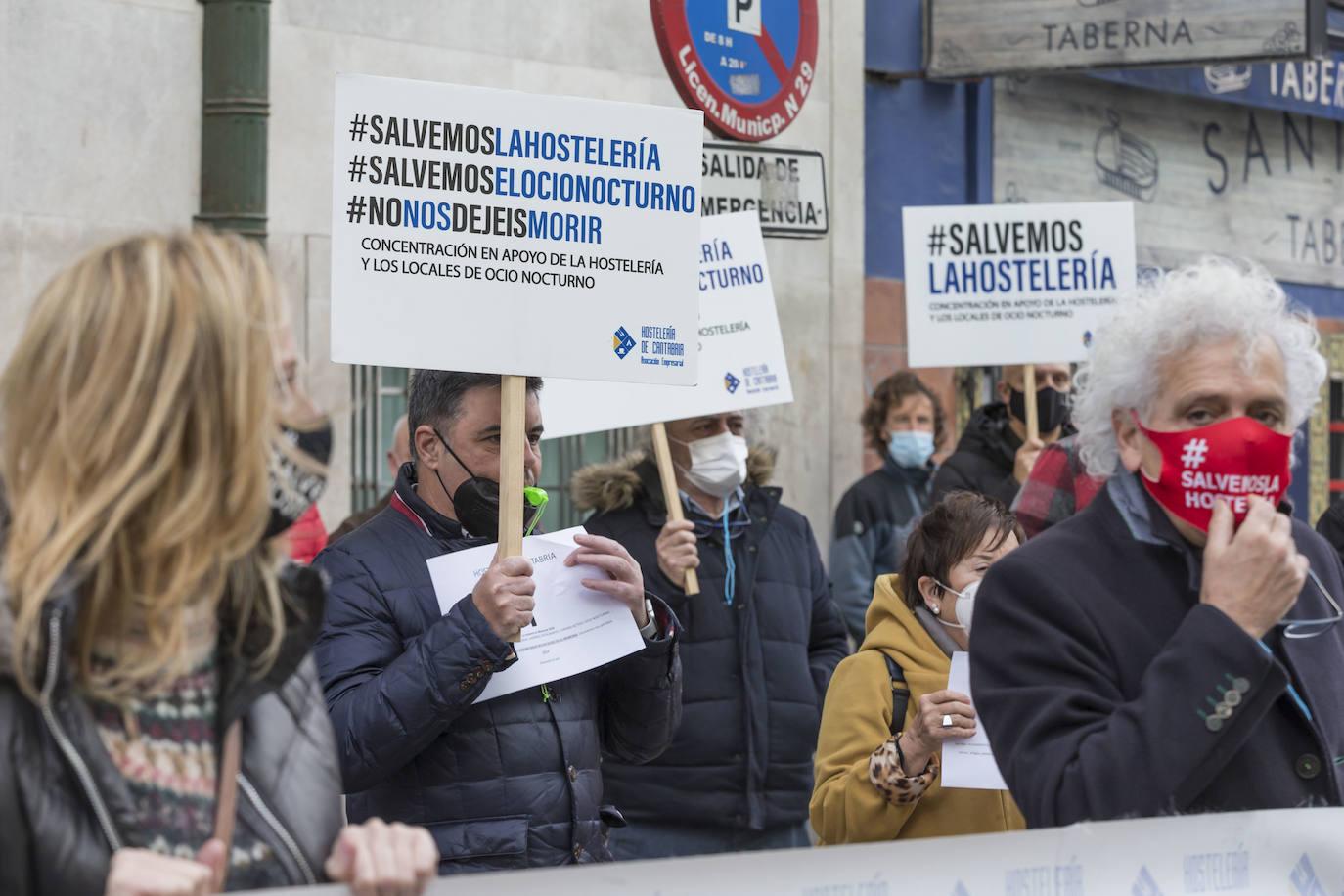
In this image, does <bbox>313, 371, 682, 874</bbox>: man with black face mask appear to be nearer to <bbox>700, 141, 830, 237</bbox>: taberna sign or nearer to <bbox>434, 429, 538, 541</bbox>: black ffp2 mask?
<bbox>434, 429, 538, 541</bbox>: black ffp2 mask

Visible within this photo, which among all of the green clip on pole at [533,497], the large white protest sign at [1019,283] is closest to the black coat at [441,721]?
the green clip on pole at [533,497]

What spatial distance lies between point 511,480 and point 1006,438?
4083 mm

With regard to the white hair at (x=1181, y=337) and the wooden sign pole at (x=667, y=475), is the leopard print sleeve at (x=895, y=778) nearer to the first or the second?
the white hair at (x=1181, y=337)

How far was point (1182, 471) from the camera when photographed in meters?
2.91

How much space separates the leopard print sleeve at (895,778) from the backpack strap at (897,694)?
16cm

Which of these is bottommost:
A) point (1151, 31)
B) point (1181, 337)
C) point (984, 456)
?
point (984, 456)

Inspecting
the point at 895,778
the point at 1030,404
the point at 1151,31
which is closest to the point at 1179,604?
the point at 895,778

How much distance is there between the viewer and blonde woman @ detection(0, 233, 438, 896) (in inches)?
81.0

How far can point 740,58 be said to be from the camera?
920 cm

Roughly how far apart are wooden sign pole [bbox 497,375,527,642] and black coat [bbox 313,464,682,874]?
15 centimetres

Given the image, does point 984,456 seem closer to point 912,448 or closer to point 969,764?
point 912,448

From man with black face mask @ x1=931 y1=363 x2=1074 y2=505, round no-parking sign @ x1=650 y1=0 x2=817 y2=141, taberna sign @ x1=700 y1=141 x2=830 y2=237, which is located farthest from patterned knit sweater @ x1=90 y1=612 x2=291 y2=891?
round no-parking sign @ x1=650 y1=0 x2=817 y2=141

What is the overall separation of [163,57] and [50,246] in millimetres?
Answer: 1095

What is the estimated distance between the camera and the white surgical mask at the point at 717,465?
19.1 ft
